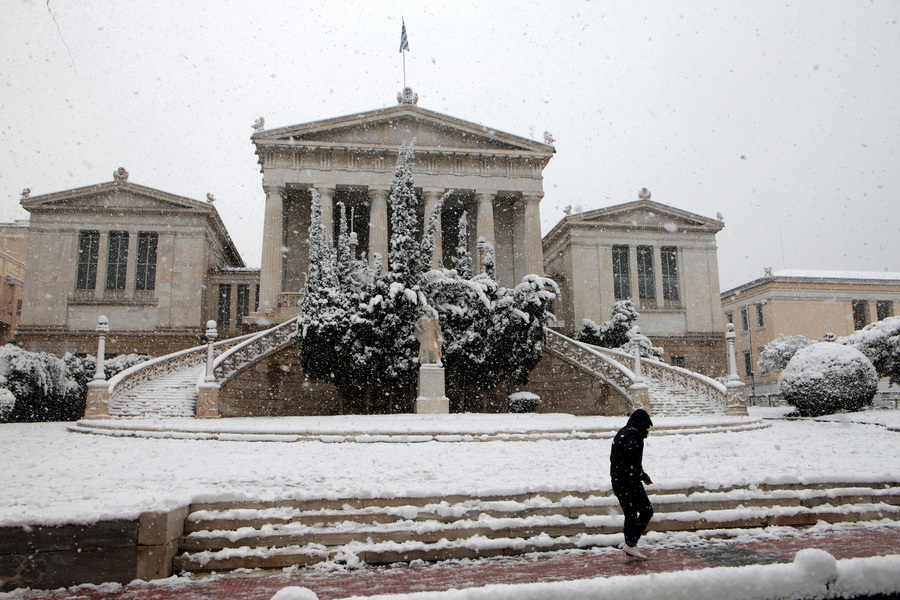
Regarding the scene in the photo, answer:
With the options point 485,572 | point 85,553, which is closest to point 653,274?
point 485,572

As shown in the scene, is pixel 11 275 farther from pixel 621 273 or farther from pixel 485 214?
pixel 621 273

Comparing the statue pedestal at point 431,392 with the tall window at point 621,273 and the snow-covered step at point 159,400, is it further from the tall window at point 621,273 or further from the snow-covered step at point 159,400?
the tall window at point 621,273

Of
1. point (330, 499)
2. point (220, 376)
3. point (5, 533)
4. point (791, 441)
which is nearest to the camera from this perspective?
point (5, 533)

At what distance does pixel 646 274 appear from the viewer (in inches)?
1542

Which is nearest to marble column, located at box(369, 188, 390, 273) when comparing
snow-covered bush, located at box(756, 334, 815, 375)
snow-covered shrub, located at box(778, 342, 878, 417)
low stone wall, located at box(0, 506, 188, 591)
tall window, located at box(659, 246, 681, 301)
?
tall window, located at box(659, 246, 681, 301)

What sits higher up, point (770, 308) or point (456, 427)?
point (770, 308)

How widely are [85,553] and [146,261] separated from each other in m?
32.6

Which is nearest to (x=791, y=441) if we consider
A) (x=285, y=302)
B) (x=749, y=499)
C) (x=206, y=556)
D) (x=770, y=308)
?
(x=749, y=499)

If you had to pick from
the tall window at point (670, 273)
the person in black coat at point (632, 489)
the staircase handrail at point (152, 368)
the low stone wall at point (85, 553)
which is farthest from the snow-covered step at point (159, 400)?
the tall window at point (670, 273)

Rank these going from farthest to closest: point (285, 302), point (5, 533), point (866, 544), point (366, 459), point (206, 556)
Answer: point (285, 302)
point (366, 459)
point (866, 544)
point (206, 556)
point (5, 533)

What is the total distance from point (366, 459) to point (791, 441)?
908 cm

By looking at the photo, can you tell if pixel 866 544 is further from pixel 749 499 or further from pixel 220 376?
pixel 220 376

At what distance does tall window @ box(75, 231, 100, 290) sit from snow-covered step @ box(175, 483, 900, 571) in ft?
107

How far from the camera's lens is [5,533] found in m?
5.48
